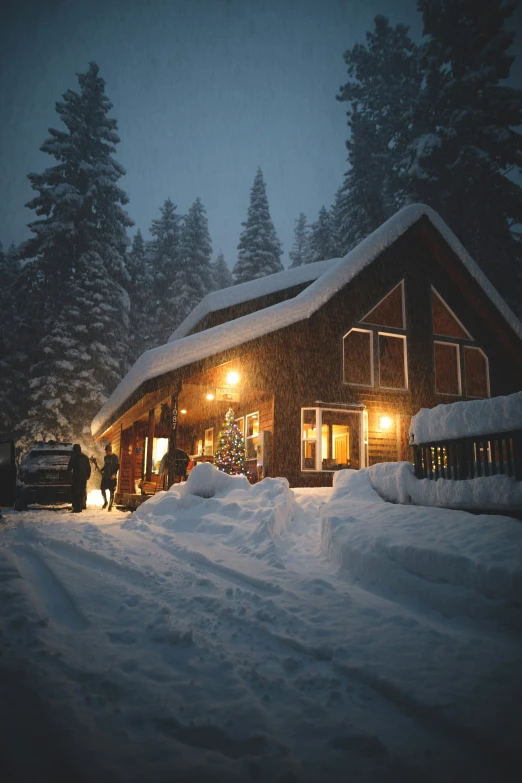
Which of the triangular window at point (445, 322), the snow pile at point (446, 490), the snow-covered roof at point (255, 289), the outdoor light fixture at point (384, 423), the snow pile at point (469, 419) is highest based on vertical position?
the snow-covered roof at point (255, 289)

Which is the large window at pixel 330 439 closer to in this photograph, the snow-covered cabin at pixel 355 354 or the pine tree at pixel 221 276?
the snow-covered cabin at pixel 355 354

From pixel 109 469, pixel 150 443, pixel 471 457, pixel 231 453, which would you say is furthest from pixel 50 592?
pixel 150 443

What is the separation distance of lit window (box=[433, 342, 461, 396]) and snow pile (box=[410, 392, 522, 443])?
10094 millimetres

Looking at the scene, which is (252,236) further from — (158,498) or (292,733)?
(292,733)

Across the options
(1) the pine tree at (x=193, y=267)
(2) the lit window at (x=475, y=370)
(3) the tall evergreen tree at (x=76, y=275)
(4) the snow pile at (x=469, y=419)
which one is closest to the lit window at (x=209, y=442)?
(3) the tall evergreen tree at (x=76, y=275)

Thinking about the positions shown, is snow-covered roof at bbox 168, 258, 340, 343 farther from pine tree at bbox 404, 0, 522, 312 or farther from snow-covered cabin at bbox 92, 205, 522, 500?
pine tree at bbox 404, 0, 522, 312

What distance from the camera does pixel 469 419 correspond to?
19.3ft

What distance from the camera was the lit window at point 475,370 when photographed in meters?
16.1

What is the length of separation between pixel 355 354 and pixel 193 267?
26360mm

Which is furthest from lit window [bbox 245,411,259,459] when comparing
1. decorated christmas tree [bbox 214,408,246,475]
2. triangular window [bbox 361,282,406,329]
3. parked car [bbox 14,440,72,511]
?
parked car [bbox 14,440,72,511]

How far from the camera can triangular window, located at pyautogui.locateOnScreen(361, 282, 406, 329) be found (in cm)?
1515

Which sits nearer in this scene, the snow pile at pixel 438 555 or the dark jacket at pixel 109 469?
the snow pile at pixel 438 555

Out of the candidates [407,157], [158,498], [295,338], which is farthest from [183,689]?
[407,157]

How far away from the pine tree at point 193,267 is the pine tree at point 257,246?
124 inches
